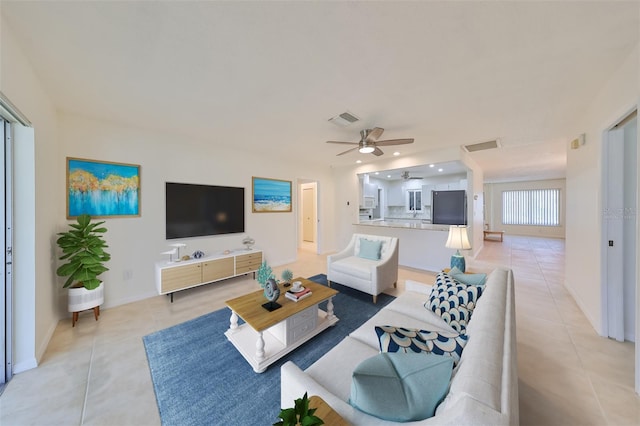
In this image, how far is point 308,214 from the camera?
7328mm

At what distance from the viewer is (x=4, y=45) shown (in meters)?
1.45

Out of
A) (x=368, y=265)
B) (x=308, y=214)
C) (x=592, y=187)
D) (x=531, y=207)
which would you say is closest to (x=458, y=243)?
(x=368, y=265)

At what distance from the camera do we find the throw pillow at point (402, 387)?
76 centimetres

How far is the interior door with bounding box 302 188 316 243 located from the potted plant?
511 cm

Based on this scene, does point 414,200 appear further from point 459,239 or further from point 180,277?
point 180,277

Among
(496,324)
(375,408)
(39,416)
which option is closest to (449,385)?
(375,408)

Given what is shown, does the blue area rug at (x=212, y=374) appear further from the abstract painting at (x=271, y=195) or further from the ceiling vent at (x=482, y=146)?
the ceiling vent at (x=482, y=146)

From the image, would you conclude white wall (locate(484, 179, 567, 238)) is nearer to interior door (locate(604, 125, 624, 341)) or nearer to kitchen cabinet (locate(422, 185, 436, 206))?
kitchen cabinet (locate(422, 185, 436, 206))

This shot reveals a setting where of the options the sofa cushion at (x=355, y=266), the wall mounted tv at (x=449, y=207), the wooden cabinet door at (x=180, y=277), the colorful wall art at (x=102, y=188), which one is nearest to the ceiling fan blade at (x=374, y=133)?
the sofa cushion at (x=355, y=266)

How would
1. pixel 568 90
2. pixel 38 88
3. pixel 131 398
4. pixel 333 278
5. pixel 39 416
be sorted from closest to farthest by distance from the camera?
pixel 39 416 < pixel 131 398 < pixel 38 88 < pixel 568 90 < pixel 333 278

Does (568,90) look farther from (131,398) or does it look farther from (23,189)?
(23,189)

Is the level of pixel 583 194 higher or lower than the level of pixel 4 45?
lower

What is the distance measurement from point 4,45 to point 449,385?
314 centimetres

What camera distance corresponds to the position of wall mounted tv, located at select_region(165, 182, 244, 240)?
3438 millimetres
